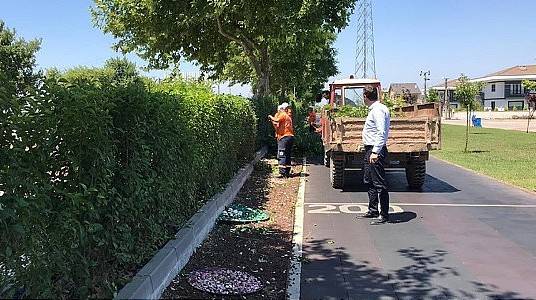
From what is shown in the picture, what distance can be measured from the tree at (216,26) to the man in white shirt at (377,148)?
9.51 metres

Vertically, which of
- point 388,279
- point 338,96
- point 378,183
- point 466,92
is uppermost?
point 466,92

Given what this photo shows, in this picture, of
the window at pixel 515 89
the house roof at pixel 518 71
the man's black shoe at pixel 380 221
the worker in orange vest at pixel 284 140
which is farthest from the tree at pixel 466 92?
the house roof at pixel 518 71

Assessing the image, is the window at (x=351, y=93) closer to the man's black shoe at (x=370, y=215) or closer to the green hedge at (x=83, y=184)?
the man's black shoe at (x=370, y=215)

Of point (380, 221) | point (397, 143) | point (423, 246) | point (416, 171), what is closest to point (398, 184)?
Result: point (416, 171)

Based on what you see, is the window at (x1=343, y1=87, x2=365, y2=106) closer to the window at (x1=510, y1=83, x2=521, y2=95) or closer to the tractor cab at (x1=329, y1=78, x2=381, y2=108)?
the tractor cab at (x1=329, y1=78, x2=381, y2=108)

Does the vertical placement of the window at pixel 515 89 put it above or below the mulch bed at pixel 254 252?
above

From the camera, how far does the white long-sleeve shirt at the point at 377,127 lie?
792 cm

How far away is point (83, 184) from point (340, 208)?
6.11 meters

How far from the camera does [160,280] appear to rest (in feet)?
14.7

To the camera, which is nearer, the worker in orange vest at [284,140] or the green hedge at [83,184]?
the green hedge at [83,184]

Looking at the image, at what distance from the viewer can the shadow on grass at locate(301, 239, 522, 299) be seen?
5.02 metres

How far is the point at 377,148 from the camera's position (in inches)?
312

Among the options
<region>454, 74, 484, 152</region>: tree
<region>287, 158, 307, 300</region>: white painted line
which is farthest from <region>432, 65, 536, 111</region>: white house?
<region>287, 158, 307, 300</region>: white painted line

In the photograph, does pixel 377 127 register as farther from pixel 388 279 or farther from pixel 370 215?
pixel 388 279
